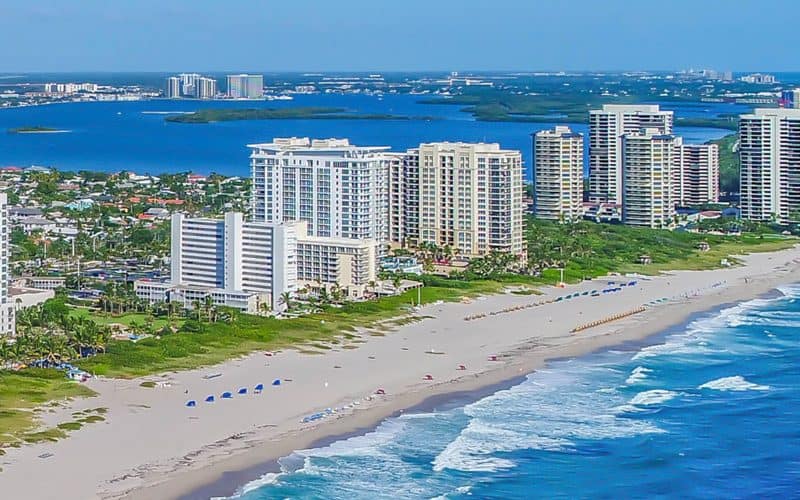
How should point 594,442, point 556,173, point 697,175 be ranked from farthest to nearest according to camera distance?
point 697,175, point 556,173, point 594,442

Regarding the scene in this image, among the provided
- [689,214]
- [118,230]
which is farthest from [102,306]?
[689,214]

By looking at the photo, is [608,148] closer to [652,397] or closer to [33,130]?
[652,397]

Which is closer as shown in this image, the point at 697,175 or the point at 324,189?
the point at 324,189

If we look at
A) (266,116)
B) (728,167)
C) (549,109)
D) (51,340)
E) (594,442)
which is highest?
(549,109)

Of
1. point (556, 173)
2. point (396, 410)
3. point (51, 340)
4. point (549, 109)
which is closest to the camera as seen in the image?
point (396, 410)

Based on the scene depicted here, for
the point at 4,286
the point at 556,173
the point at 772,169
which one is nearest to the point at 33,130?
the point at 556,173

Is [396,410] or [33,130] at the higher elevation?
[33,130]

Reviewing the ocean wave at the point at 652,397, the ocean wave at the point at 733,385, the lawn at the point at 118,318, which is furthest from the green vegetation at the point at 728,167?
the ocean wave at the point at 652,397
